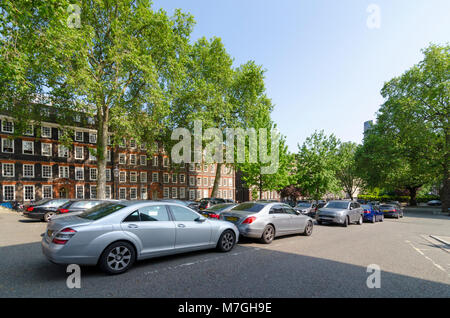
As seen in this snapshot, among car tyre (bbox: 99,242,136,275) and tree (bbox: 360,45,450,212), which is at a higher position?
tree (bbox: 360,45,450,212)

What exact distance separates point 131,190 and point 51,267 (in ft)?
123

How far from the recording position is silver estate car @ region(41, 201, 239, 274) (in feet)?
15.6

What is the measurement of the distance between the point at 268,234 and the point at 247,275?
3.82 meters

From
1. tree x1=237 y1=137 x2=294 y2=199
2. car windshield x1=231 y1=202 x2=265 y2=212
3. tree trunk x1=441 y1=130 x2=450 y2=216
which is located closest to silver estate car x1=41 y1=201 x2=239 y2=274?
Answer: car windshield x1=231 y1=202 x2=265 y2=212

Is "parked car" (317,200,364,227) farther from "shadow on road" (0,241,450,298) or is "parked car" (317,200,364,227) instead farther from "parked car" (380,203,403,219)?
"parked car" (380,203,403,219)

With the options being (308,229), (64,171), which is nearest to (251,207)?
(308,229)

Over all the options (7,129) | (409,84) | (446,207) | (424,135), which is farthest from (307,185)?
(7,129)

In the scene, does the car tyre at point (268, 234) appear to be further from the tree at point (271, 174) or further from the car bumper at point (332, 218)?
the tree at point (271, 174)

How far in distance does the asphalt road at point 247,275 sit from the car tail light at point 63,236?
0.77 metres

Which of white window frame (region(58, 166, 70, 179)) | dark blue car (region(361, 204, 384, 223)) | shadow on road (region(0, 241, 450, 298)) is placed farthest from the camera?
white window frame (region(58, 166, 70, 179))

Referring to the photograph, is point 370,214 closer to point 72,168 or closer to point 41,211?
point 41,211

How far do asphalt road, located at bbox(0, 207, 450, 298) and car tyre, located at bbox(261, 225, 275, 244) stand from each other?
0.77 metres

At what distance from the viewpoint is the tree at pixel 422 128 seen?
3044 centimetres
